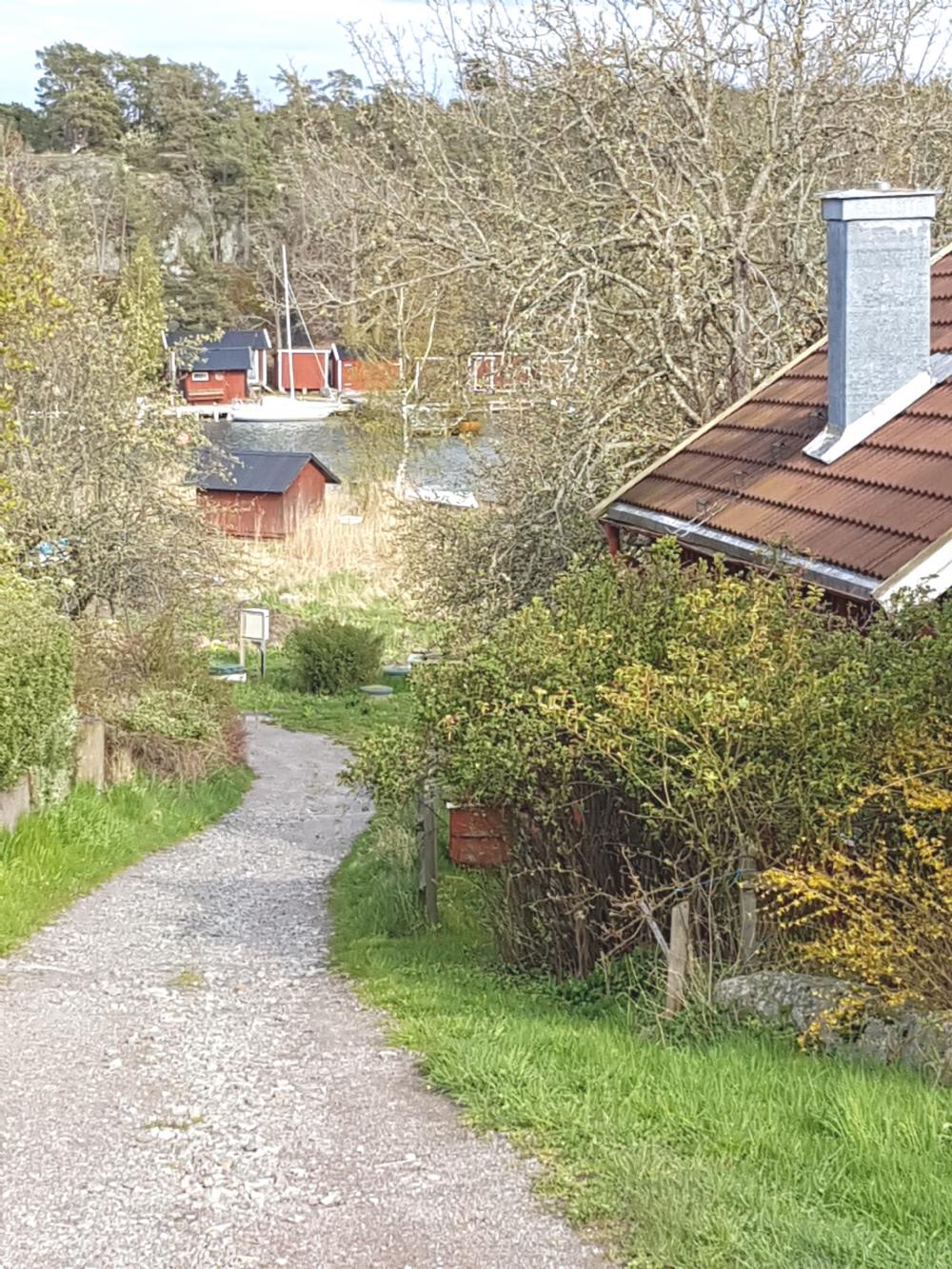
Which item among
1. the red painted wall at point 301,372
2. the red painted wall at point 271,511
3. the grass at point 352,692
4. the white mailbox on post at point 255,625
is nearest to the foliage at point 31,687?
the grass at point 352,692

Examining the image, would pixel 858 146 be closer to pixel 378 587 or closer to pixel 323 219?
pixel 323 219

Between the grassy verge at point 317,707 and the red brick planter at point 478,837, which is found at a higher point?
the red brick planter at point 478,837

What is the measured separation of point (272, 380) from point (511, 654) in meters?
92.8

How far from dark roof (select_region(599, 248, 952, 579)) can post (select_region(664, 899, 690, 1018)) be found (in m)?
3.06

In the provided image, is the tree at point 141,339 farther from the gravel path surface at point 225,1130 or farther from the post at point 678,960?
the post at point 678,960

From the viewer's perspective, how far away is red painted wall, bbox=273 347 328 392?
315ft

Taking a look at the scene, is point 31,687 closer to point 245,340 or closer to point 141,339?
point 141,339

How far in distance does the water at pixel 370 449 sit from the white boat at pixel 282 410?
1097mm

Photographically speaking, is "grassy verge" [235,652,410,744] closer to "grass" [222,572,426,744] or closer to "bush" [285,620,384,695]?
"grass" [222,572,426,744]

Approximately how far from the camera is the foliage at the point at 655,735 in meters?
7.33

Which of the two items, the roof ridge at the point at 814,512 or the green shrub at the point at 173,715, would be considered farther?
the green shrub at the point at 173,715

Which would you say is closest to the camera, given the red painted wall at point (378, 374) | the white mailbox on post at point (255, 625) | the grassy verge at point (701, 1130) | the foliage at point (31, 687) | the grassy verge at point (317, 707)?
the grassy verge at point (701, 1130)

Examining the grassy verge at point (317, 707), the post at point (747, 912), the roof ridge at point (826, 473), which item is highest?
Answer: the roof ridge at point (826, 473)

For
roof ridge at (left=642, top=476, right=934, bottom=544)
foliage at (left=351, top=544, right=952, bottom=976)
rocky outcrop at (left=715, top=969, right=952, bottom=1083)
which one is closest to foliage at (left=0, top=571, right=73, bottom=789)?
foliage at (left=351, top=544, right=952, bottom=976)
